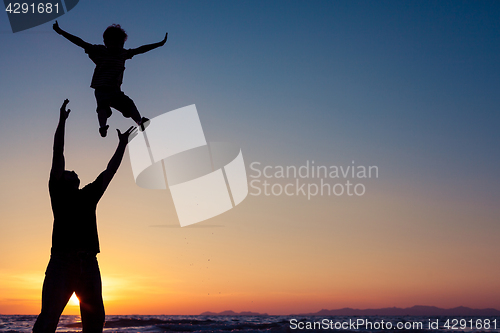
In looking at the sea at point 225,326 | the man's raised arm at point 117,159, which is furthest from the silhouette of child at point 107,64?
the sea at point 225,326

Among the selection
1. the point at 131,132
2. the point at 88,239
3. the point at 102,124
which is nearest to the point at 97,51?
the point at 102,124

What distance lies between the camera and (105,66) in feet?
16.9

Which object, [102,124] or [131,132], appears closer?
[131,132]

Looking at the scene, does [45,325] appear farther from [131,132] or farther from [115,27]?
[115,27]

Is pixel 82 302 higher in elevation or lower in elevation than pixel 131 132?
lower

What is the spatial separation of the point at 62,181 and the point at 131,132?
0.75 meters

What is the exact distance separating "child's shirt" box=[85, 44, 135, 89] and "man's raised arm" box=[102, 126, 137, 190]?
125 cm

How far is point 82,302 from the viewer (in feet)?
12.1

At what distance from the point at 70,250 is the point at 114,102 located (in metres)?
2.25

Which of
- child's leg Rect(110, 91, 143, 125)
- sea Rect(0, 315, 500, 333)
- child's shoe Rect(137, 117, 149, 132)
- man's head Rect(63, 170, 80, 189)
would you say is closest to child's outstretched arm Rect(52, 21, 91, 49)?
child's leg Rect(110, 91, 143, 125)

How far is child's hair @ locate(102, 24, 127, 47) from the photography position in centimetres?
514

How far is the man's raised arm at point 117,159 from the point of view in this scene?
3.96m

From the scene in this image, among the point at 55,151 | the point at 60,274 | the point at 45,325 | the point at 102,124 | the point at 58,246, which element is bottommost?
the point at 45,325

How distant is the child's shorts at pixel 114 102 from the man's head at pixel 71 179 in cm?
157
